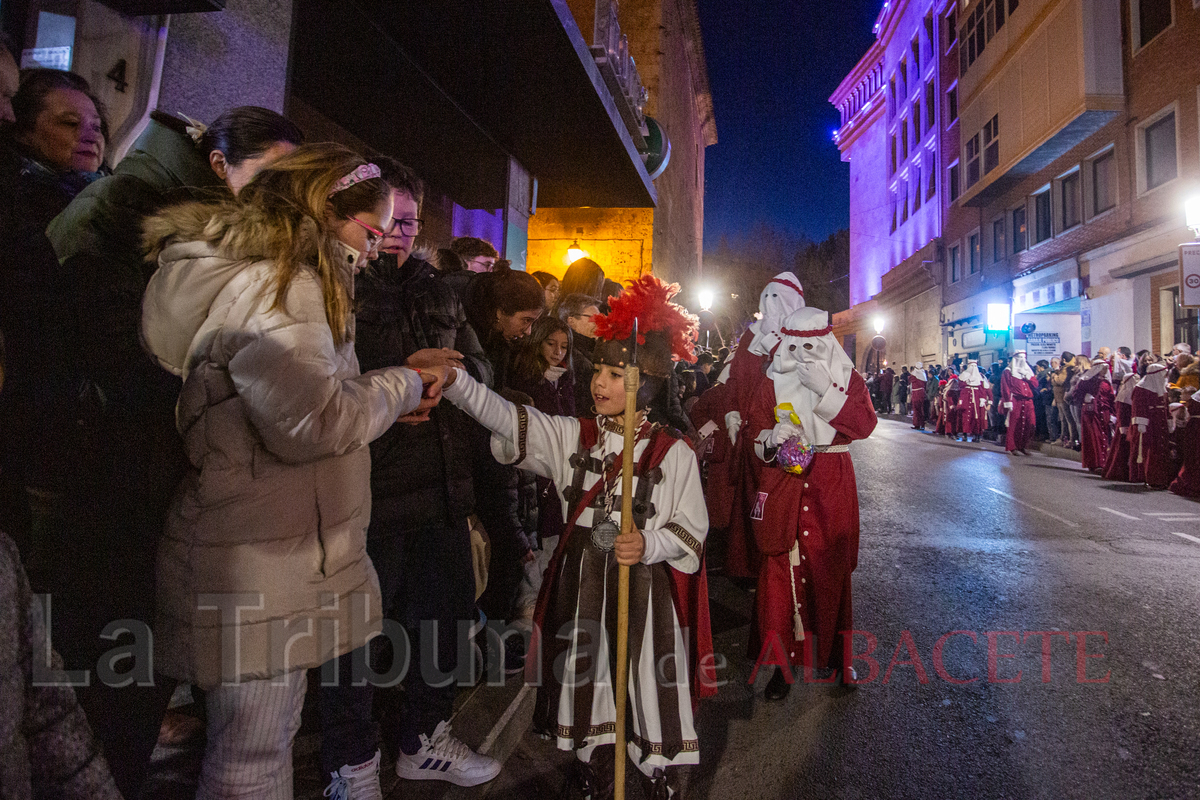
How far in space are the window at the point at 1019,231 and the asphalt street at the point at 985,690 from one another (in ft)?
59.7

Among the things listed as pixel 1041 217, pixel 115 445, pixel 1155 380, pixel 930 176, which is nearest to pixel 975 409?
pixel 1041 217

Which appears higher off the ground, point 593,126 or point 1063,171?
point 1063,171

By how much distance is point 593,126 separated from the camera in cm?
770

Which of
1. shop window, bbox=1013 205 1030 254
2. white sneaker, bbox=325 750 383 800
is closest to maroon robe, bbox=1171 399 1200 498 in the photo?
white sneaker, bbox=325 750 383 800

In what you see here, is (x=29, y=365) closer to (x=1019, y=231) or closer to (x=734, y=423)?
(x=734, y=423)

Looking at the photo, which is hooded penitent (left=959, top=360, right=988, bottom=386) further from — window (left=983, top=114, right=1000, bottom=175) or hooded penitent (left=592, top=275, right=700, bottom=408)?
hooded penitent (left=592, top=275, right=700, bottom=408)

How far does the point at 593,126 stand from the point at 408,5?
2939 mm

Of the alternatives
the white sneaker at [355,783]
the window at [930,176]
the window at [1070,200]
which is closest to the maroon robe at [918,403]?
the window at [1070,200]

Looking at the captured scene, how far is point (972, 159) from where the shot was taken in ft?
79.3

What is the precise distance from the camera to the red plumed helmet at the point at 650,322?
241 centimetres

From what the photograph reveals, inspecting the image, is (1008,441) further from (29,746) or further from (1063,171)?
(29,746)

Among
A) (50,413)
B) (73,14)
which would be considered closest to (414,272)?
(50,413)

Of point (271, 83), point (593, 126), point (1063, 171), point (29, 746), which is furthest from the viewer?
point (1063, 171)

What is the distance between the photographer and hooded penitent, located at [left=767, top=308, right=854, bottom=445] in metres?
3.36
